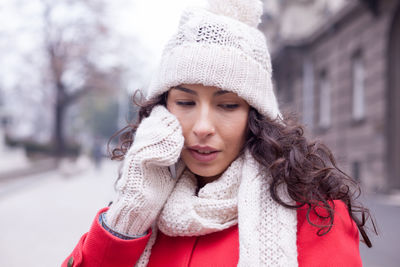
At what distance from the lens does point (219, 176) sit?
223 centimetres

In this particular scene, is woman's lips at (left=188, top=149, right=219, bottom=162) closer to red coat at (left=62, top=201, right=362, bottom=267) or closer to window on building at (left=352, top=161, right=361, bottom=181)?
red coat at (left=62, top=201, right=362, bottom=267)

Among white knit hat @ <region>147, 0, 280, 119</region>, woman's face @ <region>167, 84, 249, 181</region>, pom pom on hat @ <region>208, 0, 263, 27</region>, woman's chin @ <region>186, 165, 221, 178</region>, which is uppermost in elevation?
pom pom on hat @ <region>208, 0, 263, 27</region>

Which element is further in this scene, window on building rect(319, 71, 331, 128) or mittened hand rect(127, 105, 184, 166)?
window on building rect(319, 71, 331, 128)

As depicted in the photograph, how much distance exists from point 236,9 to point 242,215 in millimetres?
1015

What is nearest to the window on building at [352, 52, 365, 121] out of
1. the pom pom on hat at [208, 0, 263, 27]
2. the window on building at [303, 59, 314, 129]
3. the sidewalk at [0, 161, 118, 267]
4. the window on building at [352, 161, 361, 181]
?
the window on building at [352, 161, 361, 181]

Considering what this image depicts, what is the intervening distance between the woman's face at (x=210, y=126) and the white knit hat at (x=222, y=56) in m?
0.05

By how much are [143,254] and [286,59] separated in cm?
1998

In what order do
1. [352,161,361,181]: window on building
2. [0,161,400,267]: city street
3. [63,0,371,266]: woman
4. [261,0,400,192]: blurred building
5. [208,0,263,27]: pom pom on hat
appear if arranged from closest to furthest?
[63,0,371,266]: woman < [208,0,263,27]: pom pom on hat < [0,161,400,267]: city street < [261,0,400,192]: blurred building < [352,161,361,181]: window on building

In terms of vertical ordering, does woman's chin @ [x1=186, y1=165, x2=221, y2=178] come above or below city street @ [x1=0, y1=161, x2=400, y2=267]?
above

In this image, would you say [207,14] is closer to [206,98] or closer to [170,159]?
[206,98]

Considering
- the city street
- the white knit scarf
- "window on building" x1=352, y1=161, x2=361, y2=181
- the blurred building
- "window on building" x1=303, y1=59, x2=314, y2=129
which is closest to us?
the white knit scarf

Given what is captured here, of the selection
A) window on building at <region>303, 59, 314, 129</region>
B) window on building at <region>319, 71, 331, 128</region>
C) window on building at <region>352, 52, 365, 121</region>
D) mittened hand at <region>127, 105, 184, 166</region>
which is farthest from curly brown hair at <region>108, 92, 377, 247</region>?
window on building at <region>303, 59, 314, 129</region>

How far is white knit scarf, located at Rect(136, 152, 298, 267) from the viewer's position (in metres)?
1.87

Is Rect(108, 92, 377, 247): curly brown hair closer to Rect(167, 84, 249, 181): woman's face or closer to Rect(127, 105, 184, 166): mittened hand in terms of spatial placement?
Rect(167, 84, 249, 181): woman's face
